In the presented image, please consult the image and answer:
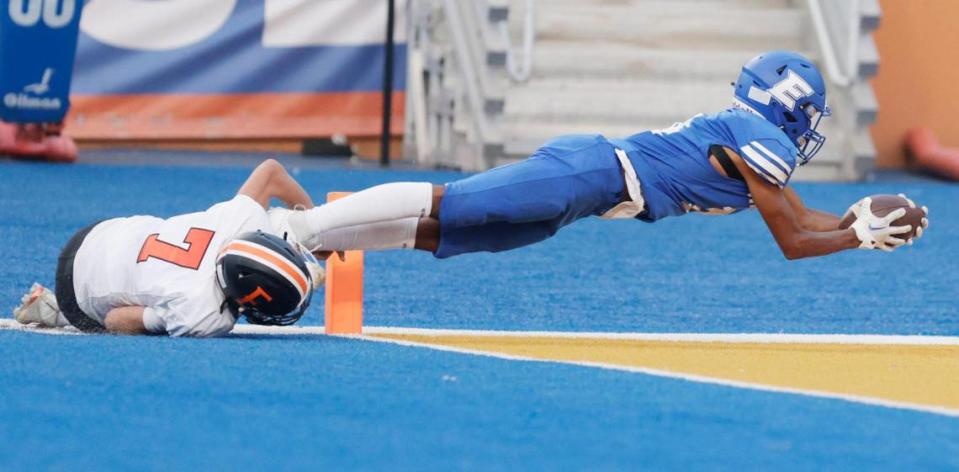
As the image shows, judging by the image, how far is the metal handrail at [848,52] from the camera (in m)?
11.9

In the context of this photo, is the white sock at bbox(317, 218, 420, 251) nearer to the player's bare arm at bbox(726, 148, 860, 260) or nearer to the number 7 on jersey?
the number 7 on jersey

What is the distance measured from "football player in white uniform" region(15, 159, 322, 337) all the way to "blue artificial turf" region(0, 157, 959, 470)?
13cm

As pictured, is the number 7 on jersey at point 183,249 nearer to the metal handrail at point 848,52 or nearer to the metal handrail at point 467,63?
the metal handrail at point 467,63

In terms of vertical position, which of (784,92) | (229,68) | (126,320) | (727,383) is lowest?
(229,68)

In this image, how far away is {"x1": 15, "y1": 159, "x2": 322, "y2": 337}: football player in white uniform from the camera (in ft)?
16.2

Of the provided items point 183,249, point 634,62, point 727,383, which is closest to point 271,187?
point 183,249

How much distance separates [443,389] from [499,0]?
306 inches

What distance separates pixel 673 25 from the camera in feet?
40.6

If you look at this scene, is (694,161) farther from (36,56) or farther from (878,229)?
(36,56)

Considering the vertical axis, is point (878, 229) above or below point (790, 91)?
below

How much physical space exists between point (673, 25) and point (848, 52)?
49.6 inches

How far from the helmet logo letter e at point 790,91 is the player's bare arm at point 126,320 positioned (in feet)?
6.95

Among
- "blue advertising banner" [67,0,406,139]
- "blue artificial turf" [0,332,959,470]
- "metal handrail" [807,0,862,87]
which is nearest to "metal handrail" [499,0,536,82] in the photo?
"blue advertising banner" [67,0,406,139]

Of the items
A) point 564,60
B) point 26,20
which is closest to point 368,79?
point 564,60
